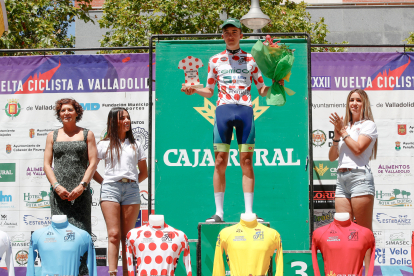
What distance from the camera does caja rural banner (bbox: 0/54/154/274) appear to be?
17.8 feet

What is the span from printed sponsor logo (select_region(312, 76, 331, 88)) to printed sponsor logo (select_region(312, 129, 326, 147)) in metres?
A: 0.53

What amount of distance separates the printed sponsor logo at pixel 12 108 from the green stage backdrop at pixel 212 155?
1.93 meters

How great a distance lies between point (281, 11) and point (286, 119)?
6.12 metres

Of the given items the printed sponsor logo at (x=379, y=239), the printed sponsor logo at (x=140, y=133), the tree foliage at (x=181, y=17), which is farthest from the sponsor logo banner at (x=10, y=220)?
the tree foliage at (x=181, y=17)

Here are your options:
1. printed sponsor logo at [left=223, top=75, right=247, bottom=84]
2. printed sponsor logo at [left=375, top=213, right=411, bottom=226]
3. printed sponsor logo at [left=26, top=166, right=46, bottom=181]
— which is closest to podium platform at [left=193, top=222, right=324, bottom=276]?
printed sponsor logo at [left=223, top=75, right=247, bottom=84]

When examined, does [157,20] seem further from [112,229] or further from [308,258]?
[308,258]

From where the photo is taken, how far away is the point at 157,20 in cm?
927

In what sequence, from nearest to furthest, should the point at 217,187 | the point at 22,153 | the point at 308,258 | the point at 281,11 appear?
the point at 308,258 < the point at 217,187 < the point at 22,153 < the point at 281,11

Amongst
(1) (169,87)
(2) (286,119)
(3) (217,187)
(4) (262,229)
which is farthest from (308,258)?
(1) (169,87)

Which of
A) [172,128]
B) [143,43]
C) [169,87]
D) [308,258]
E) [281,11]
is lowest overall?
[308,258]

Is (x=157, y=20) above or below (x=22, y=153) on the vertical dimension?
above

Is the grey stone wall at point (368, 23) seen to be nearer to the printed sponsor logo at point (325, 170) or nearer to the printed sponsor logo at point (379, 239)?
the printed sponsor logo at point (325, 170)

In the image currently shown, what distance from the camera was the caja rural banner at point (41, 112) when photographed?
543 centimetres

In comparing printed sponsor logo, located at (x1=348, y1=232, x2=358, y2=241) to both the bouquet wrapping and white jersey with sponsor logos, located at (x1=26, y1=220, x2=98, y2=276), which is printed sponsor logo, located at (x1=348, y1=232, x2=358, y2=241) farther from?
white jersey with sponsor logos, located at (x1=26, y1=220, x2=98, y2=276)
